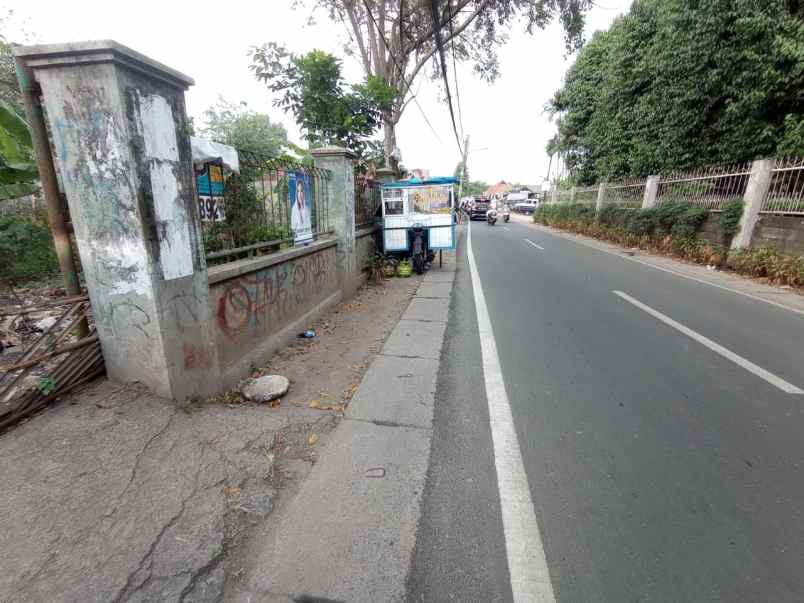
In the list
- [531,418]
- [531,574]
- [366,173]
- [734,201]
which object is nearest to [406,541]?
[531,574]

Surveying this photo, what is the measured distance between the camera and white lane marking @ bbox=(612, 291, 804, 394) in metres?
3.40

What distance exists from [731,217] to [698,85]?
447 centimetres

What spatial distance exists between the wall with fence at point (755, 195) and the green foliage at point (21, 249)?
13.9m

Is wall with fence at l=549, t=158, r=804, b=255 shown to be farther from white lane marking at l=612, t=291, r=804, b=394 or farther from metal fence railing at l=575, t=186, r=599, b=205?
metal fence railing at l=575, t=186, r=599, b=205

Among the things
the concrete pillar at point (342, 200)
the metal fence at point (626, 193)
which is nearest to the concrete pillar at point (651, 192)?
→ the metal fence at point (626, 193)

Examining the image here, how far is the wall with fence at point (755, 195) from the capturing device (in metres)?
7.96

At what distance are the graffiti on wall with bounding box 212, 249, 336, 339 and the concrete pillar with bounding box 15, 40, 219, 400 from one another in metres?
0.43

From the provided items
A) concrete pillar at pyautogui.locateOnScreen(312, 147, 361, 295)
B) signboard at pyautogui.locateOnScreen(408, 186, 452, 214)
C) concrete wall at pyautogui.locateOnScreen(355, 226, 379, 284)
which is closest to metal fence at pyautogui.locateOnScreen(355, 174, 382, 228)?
concrete wall at pyautogui.locateOnScreen(355, 226, 379, 284)

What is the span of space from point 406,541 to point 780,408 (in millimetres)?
3269

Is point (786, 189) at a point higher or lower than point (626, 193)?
lower

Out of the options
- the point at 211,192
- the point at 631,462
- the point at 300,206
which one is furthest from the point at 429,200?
the point at 631,462

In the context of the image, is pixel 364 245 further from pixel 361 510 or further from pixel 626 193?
pixel 626 193

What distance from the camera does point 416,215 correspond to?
28.8ft

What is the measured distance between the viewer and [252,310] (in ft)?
12.2
